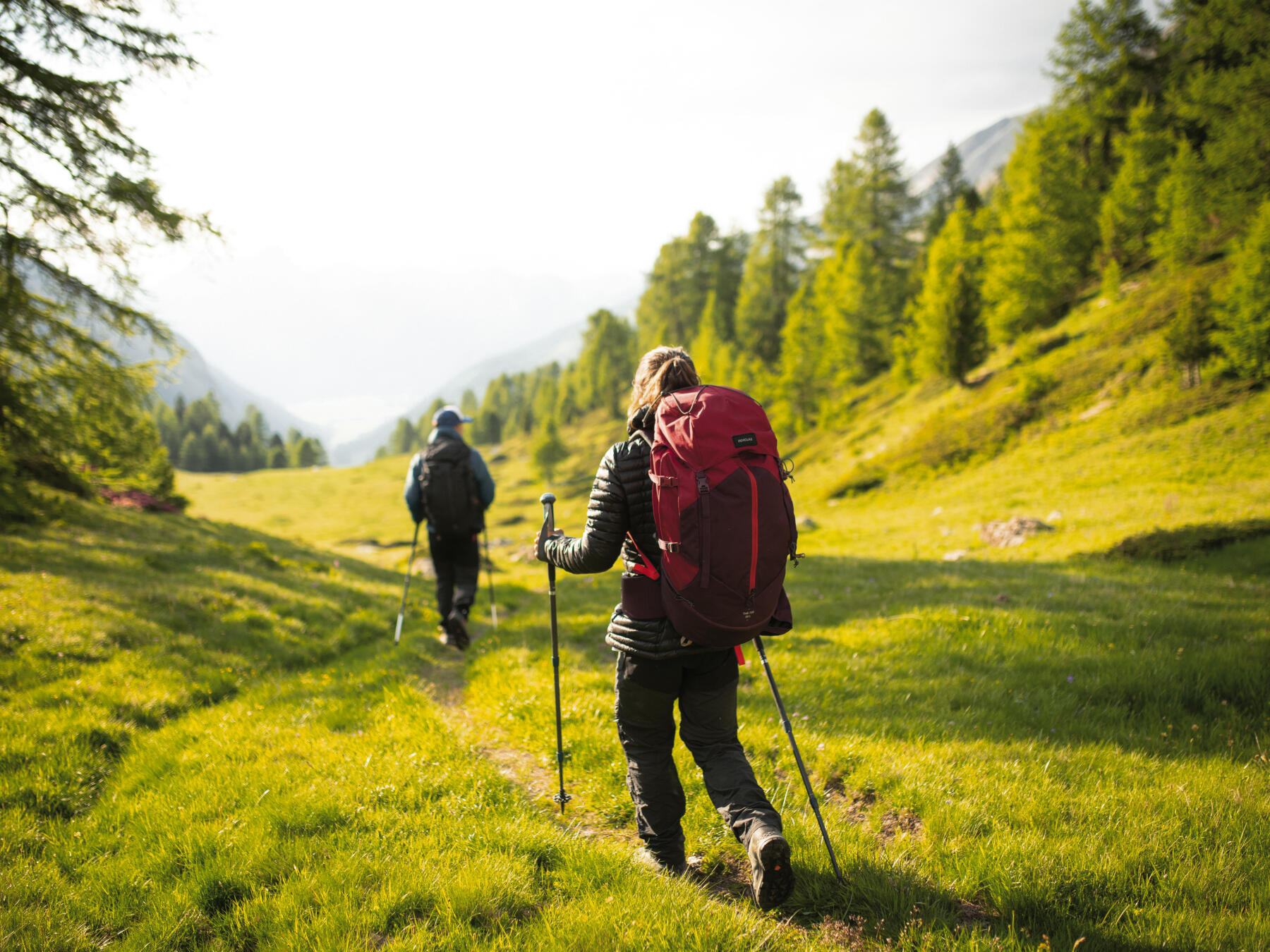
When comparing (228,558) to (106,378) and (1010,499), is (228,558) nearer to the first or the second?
(106,378)

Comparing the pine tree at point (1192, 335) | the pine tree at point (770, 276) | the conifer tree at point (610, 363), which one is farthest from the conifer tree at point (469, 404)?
the pine tree at point (1192, 335)

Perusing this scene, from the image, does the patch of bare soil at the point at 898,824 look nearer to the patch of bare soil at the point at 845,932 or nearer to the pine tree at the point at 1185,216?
the patch of bare soil at the point at 845,932

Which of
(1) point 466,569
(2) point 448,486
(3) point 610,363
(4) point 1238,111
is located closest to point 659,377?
(2) point 448,486

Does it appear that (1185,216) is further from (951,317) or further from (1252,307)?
(1252,307)

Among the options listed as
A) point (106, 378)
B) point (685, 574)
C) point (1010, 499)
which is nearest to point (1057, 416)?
point (1010, 499)

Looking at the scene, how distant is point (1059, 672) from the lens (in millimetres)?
6285

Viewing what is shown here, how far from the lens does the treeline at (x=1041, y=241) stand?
20969 mm

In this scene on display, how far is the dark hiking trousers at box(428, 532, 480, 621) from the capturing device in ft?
30.5

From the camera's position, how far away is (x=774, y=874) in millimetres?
3102

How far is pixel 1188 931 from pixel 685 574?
306 cm

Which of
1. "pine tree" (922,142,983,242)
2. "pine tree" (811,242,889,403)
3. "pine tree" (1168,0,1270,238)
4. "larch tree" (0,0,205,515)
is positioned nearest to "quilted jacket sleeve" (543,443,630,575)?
"larch tree" (0,0,205,515)

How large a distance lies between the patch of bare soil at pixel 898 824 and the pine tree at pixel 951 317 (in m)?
35.9

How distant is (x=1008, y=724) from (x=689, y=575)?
4233 millimetres

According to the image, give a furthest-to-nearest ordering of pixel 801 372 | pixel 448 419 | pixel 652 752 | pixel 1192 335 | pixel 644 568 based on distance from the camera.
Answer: pixel 801 372 < pixel 1192 335 < pixel 448 419 < pixel 652 752 < pixel 644 568
